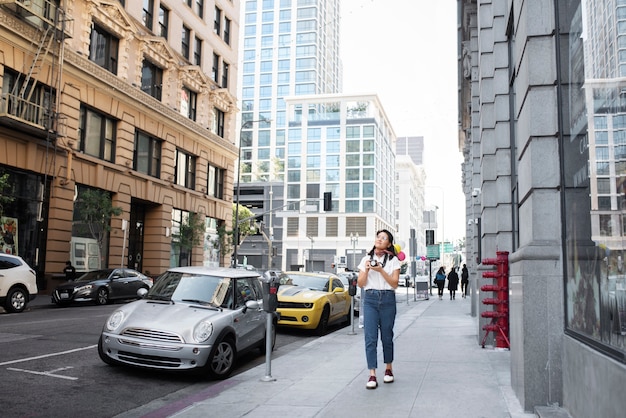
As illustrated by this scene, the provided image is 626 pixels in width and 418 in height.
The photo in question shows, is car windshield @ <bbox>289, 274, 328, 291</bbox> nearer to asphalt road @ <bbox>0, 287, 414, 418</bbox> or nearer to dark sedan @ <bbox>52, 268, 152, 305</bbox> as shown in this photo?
asphalt road @ <bbox>0, 287, 414, 418</bbox>

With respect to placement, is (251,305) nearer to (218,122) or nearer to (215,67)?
(218,122)

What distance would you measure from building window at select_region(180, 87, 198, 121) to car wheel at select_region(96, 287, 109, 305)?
60.6 ft

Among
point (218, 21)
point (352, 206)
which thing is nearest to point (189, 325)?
point (218, 21)

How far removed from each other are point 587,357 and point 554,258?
1.37 m

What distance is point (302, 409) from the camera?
236 inches

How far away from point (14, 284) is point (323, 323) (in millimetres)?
9541

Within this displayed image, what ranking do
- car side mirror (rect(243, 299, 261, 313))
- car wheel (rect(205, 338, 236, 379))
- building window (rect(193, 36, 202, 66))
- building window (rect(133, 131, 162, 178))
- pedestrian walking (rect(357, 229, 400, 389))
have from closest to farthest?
pedestrian walking (rect(357, 229, 400, 389)), car wheel (rect(205, 338, 236, 379)), car side mirror (rect(243, 299, 261, 313)), building window (rect(133, 131, 162, 178)), building window (rect(193, 36, 202, 66))

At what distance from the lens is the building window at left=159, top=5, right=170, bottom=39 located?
35125 mm

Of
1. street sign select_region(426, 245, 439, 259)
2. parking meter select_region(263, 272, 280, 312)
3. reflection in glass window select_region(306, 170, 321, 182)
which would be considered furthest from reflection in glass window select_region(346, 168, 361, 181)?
parking meter select_region(263, 272, 280, 312)

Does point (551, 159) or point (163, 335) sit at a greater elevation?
point (551, 159)

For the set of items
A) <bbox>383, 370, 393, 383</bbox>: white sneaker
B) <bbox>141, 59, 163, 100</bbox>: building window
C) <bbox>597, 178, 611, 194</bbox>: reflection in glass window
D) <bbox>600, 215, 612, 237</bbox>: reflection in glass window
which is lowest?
<bbox>383, 370, 393, 383</bbox>: white sneaker

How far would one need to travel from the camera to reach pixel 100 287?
68.3ft

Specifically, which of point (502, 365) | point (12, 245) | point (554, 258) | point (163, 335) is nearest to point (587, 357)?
point (554, 258)

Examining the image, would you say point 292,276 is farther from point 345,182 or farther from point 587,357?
point 345,182
